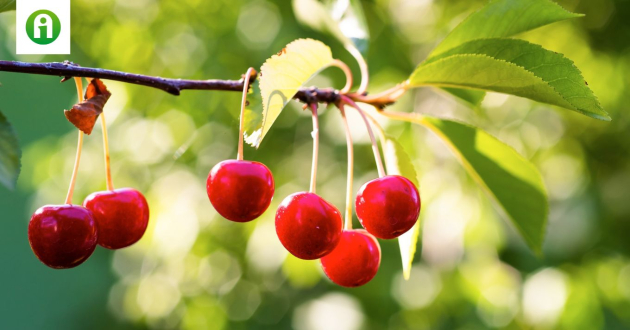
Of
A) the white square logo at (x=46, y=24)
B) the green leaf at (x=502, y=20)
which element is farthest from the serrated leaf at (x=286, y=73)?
the white square logo at (x=46, y=24)

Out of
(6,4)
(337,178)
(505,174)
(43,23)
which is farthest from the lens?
(337,178)

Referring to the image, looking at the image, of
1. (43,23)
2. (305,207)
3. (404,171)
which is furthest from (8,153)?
(43,23)

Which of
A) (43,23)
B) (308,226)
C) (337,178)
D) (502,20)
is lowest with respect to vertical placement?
(337,178)

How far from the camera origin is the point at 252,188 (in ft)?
3.01

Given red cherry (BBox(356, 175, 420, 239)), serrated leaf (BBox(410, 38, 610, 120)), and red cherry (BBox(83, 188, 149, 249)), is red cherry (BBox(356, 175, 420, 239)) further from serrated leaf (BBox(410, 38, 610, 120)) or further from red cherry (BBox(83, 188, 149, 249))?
red cherry (BBox(83, 188, 149, 249))

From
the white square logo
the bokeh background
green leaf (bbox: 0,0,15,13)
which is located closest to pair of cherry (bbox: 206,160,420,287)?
green leaf (bbox: 0,0,15,13)

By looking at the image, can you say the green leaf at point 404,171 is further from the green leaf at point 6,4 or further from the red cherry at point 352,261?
the green leaf at point 6,4

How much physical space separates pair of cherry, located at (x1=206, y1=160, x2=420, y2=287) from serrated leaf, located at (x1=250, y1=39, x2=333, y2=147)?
0.09m

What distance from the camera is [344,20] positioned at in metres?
1.50

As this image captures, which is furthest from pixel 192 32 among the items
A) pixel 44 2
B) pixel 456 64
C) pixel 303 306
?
pixel 456 64

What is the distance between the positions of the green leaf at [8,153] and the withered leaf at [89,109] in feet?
0.32

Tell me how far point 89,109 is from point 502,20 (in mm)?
856

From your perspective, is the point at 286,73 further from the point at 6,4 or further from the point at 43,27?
the point at 43,27

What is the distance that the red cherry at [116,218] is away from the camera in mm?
1089
